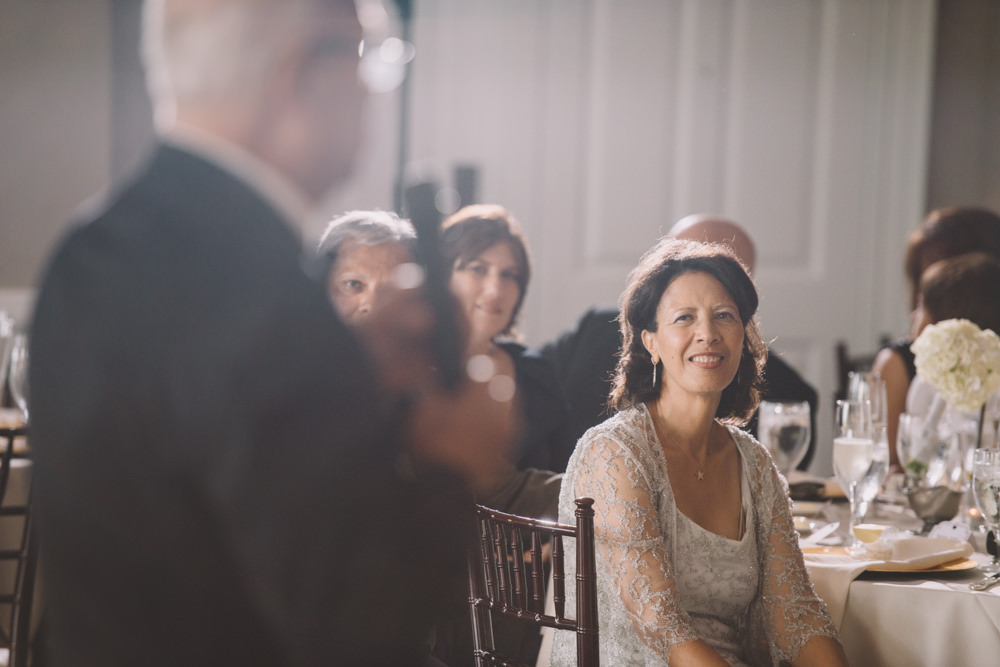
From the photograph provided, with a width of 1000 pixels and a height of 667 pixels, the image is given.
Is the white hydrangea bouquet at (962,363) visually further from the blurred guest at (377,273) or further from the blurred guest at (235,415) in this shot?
the blurred guest at (235,415)

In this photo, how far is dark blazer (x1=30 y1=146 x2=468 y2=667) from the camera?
67 centimetres

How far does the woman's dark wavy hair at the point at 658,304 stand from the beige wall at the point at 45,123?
10.1 feet

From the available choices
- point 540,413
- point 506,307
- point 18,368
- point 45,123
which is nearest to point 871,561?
point 540,413

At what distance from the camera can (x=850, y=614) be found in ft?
5.54

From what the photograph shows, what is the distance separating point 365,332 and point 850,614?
1.29m

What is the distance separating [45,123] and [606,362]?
2.80 m

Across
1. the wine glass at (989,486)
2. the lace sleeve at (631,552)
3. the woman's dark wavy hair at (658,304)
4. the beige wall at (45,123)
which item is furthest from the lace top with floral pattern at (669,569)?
the beige wall at (45,123)

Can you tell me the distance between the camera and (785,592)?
5.57 feet

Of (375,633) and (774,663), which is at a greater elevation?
(375,633)

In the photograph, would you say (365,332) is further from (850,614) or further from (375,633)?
(850,614)

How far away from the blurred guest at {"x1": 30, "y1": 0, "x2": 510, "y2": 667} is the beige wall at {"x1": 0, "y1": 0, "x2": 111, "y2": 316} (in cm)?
376

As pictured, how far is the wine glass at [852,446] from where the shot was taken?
1.99 meters

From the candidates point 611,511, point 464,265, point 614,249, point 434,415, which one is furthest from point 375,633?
point 614,249

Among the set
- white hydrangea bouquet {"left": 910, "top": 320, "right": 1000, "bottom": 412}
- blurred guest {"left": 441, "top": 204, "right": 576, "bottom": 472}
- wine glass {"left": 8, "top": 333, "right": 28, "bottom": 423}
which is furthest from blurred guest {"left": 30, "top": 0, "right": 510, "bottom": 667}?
wine glass {"left": 8, "top": 333, "right": 28, "bottom": 423}
